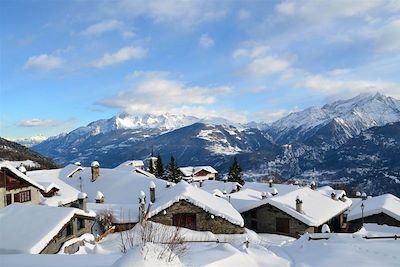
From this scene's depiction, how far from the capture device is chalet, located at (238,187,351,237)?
127 feet

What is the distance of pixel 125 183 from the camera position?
45406 millimetres

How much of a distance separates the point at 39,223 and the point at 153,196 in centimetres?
1275

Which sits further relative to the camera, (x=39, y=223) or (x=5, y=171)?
(x=5, y=171)

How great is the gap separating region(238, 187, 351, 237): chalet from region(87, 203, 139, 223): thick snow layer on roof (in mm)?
13393

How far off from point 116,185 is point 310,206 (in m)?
21.7

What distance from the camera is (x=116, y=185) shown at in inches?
1785

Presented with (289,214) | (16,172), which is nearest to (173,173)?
(289,214)

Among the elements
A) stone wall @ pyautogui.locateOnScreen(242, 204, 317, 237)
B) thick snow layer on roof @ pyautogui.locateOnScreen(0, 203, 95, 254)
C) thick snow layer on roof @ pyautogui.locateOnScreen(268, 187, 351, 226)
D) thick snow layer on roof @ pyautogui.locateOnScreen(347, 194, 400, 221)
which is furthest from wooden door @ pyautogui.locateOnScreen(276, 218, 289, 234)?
thick snow layer on roof @ pyautogui.locateOnScreen(0, 203, 95, 254)

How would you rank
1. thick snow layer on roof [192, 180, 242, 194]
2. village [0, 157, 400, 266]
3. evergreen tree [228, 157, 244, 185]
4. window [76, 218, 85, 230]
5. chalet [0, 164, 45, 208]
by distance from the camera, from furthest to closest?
evergreen tree [228, 157, 244, 185]
thick snow layer on roof [192, 180, 242, 194]
chalet [0, 164, 45, 208]
window [76, 218, 85, 230]
village [0, 157, 400, 266]

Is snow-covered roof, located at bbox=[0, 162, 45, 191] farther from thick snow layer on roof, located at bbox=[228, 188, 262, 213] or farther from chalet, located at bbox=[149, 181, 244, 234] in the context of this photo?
thick snow layer on roof, located at bbox=[228, 188, 262, 213]

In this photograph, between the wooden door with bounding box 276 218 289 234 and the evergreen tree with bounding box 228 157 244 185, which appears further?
the evergreen tree with bounding box 228 157 244 185

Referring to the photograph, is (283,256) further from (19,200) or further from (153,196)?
(19,200)

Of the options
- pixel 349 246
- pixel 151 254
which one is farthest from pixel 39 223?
pixel 349 246

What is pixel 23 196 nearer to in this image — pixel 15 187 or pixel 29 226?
pixel 15 187
